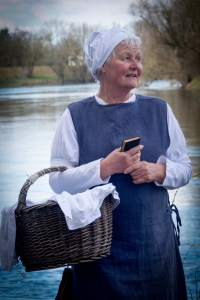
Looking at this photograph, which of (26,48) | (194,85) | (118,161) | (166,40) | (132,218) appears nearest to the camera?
(118,161)

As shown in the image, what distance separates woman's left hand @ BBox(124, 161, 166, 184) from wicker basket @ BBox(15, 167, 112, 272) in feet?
0.87

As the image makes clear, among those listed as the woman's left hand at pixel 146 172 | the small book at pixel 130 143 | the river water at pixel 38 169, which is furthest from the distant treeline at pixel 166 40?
the small book at pixel 130 143

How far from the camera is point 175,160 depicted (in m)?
2.42

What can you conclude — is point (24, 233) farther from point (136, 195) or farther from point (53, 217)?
point (136, 195)

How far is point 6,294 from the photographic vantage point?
12.8ft

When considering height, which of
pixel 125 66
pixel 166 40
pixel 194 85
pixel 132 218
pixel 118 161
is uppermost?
pixel 125 66

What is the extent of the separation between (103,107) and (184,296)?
75 centimetres

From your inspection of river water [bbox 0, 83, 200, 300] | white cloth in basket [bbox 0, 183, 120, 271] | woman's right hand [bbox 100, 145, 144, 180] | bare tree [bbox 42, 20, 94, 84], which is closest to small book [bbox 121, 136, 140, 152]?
woman's right hand [bbox 100, 145, 144, 180]

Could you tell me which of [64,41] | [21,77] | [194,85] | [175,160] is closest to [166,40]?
[194,85]

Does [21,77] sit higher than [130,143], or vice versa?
[130,143]

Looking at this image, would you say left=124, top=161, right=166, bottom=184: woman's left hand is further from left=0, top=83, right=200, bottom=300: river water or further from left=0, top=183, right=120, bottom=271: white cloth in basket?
left=0, top=83, right=200, bottom=300: river water

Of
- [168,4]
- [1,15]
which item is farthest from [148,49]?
[1,15]

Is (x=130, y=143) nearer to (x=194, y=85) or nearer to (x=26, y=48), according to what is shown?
(x=26, y=48)

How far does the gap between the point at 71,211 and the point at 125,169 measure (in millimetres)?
285
